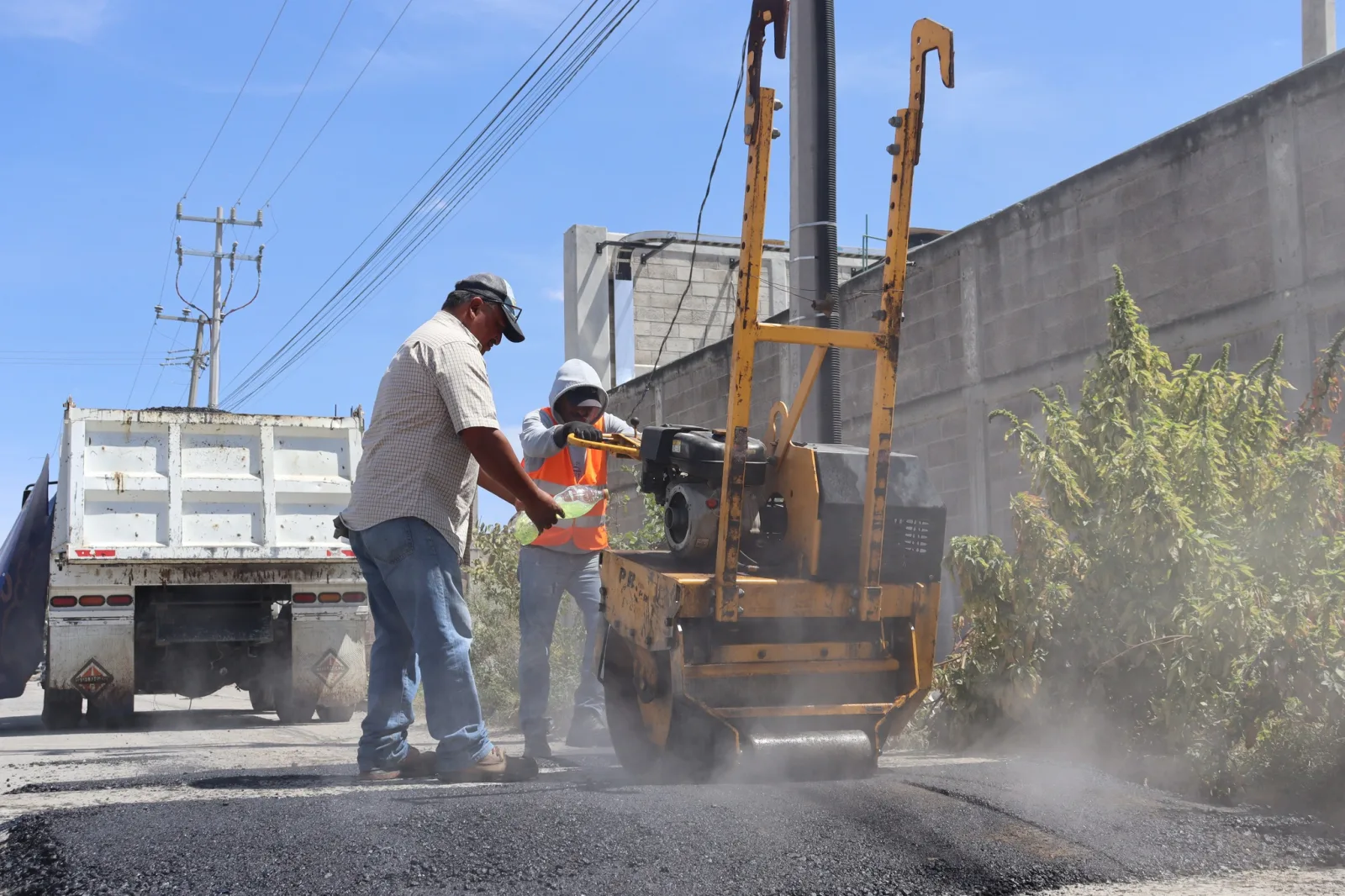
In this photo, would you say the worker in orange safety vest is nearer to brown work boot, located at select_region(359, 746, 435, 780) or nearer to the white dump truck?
brown work boot, located at select_region(359, 746, 435, 780)

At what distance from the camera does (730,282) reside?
67.9ft

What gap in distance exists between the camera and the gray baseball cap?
502 cm

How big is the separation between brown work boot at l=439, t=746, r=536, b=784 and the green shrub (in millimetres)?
2083

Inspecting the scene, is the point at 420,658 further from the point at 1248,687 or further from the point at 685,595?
the point at 1248,687

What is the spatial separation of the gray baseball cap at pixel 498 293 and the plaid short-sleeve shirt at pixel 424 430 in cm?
25

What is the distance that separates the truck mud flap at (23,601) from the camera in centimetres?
1005

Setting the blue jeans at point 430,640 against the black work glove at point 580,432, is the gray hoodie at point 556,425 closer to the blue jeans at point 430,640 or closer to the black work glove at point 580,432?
the black work glove at point 580,432

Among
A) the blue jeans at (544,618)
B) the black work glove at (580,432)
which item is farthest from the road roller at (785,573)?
the blue jeans at (544,618)

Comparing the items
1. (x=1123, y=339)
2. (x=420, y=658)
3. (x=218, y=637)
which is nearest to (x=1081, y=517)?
(x=1123, y=339)

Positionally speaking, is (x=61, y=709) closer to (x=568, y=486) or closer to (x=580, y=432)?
(x=568, y=486)

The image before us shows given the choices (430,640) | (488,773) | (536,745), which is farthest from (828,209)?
(488,773)

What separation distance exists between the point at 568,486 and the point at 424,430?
1639 mm

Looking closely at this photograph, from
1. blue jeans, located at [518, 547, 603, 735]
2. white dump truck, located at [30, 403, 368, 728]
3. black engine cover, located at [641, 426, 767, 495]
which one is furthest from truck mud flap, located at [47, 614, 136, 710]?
black engine cover, located at [641, 426, 767, 495]

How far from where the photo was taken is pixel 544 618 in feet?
20.4
